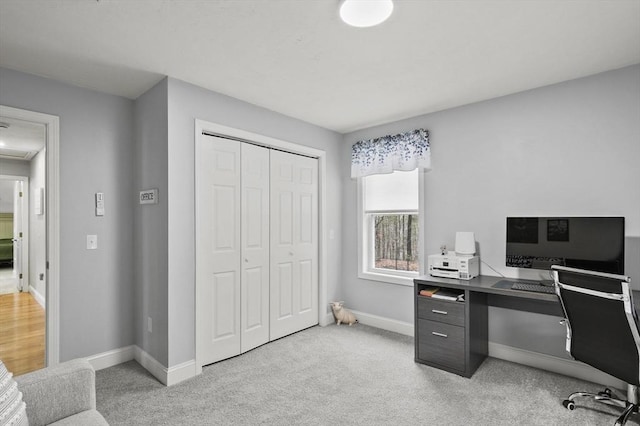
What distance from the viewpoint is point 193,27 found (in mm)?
2062

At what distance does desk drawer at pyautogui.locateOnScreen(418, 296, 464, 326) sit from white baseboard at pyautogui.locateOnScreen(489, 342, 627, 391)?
705mm

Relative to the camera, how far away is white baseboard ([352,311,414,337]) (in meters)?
3.81

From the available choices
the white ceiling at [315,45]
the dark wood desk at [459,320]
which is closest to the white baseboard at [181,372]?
the dark wood desk at [459,320]

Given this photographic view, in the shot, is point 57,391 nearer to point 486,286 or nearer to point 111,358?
point 111,358

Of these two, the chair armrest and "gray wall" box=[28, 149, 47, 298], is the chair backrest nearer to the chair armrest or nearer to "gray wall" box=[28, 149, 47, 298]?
the chair armrest

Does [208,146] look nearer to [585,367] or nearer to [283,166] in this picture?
[283,166]

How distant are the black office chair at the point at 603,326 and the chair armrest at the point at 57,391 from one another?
112 inches

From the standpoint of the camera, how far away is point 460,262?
3.06 m

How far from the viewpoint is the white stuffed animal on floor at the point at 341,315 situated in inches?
164

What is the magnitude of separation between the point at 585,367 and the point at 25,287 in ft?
27.6

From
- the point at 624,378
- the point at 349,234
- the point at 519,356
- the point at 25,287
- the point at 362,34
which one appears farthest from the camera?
the point at 25,287

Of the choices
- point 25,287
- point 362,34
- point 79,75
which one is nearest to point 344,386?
point 362,34

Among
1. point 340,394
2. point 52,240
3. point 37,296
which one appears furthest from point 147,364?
point 37,296

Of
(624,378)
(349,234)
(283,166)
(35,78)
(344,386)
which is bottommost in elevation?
(344,386)
